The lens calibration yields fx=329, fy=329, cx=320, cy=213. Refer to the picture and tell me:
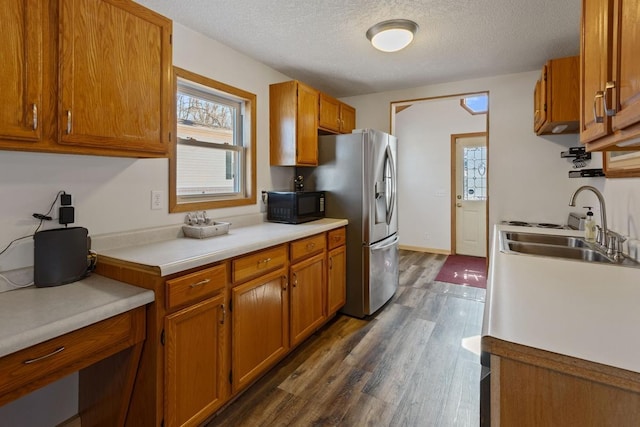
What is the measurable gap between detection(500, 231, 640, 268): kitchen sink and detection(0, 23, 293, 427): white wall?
2.07 m

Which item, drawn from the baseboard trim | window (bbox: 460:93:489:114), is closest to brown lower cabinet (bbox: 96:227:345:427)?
the baseboard trim

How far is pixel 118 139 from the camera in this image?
1515mm

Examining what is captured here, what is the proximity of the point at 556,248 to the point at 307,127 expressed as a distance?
2.08m

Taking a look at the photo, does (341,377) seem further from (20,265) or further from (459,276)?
(459,276)

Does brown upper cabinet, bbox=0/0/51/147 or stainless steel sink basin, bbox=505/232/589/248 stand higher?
brown upper cabinet, bbox=0/0/51/147

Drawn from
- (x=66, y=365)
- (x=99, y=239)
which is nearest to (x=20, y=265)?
(x=99, y=239)

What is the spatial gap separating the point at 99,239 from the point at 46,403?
794 mm

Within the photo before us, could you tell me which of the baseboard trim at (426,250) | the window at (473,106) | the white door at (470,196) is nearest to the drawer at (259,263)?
the baseboard trim at (426,250)

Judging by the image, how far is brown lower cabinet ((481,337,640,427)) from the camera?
67 centimetres

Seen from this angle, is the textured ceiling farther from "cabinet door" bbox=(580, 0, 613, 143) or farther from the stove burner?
the stove burner

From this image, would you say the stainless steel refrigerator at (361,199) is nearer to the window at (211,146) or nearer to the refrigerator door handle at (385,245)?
the refrigerator door handle at (385,245)

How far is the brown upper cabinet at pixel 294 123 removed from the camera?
2.86 m

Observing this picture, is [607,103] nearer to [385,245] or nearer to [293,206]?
[293,206]

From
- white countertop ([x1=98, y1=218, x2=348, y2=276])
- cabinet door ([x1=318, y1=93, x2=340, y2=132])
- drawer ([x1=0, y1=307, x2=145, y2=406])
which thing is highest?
cabinet door ([x1=318, y1=93, x2=340, y2=132])
